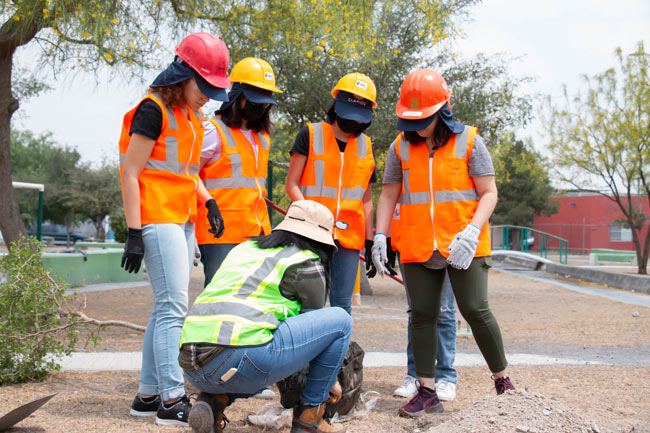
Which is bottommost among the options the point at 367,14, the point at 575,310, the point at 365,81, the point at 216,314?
the point at 575,310

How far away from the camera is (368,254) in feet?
13.3

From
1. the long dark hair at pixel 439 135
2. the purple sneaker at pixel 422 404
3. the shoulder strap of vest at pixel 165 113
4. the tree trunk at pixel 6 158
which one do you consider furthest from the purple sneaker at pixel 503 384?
the tree trunk at pixel 6 158

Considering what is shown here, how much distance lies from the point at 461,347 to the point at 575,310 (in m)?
4.36

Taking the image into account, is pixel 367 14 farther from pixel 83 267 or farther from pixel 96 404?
pixel 83 267

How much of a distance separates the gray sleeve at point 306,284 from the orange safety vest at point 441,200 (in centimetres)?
91

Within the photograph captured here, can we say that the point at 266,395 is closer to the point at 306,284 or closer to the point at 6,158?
the point at 306,284

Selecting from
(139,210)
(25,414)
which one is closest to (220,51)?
(139,210)

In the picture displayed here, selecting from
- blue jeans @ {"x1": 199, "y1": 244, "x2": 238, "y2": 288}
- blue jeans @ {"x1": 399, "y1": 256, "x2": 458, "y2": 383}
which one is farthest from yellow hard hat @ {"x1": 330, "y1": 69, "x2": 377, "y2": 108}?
blue jeans @ {"x1": 399, "y1": 256, "x2": 458, "y2": 383}

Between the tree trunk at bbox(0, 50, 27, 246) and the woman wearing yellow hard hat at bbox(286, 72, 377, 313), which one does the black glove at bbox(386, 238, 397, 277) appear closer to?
the woman wearing yellow hard hat at bbox(286, 72, 377, 313)

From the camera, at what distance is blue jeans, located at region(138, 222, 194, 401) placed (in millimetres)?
3182

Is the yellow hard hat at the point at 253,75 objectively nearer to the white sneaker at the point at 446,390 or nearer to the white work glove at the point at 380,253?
the white work glove at the point at 380,253

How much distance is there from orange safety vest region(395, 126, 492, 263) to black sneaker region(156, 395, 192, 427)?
1499 mm

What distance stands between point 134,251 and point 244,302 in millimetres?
799

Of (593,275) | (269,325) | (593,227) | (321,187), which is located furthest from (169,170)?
(593,227)
